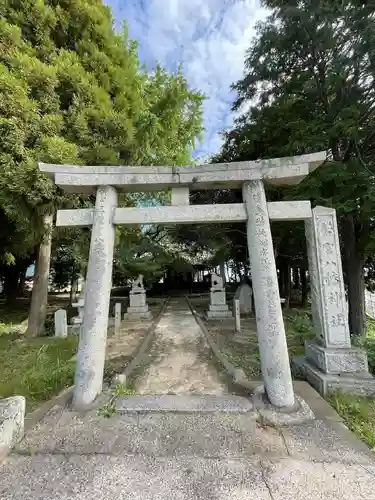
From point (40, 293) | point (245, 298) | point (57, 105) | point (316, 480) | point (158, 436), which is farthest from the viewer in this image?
point (245, 298)

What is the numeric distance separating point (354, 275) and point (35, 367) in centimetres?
770

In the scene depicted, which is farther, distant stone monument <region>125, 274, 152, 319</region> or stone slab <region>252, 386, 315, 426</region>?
distant stone monument <region>125, 274, 152, 319</region>

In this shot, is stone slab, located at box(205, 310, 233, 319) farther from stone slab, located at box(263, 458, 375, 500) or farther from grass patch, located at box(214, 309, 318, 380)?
stone slab, located at box(263, 458, 375, 500)

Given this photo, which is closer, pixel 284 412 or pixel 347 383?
pixel 284 412

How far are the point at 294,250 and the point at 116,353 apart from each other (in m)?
8.09

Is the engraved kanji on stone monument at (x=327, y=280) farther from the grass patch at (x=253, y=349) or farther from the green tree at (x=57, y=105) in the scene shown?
the green tree at (x=57, y=105)

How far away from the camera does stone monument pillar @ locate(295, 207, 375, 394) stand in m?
3.28

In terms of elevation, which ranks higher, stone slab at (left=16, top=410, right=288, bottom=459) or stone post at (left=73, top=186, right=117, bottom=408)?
stone post at (left=73, top=186, right=117, bottom=408)

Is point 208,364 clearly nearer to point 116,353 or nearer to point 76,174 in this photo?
point 116,353

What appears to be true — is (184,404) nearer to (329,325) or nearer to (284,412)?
(284,412)

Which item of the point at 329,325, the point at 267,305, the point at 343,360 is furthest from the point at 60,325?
the point at 343,360

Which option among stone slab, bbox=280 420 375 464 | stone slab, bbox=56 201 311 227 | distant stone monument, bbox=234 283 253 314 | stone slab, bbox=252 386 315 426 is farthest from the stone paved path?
distant stone monument, bbox=234 283 253 314

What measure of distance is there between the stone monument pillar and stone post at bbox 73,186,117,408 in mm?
2860

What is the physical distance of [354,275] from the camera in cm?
681
